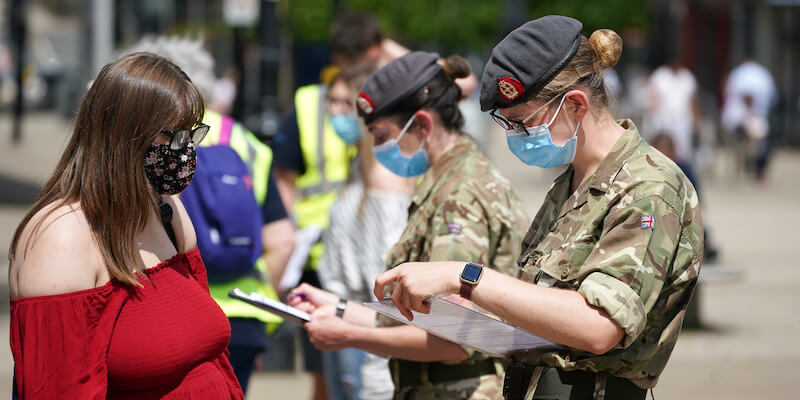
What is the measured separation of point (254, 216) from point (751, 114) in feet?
58.3

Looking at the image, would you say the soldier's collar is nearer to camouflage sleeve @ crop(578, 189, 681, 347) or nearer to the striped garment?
camouflage sleeve @ crop(578, 189, 681, 347)

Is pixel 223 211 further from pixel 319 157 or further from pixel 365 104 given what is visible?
pixel 319 157

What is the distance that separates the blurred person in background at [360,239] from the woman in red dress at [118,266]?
1848 millimetres

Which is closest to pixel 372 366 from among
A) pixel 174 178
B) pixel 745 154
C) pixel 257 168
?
pixel 257 168

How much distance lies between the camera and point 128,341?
2572 millimetres

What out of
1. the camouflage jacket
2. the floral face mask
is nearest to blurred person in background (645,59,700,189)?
the camouflage jacket

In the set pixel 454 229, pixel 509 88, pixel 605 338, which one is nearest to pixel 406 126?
pixel 454 229

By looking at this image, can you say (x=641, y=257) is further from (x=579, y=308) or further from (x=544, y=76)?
(x=544, y=76)

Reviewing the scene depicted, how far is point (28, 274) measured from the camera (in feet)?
8.09

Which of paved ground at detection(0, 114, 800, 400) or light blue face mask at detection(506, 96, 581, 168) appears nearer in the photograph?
light blue face mask at detection(506, 96, 581, 168)

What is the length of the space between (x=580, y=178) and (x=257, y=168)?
6.26 feet

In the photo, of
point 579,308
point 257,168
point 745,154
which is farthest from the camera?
point 745,154

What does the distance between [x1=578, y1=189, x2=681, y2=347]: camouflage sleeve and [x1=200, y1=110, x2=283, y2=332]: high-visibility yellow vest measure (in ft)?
5.92

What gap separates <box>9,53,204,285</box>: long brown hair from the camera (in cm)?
257
